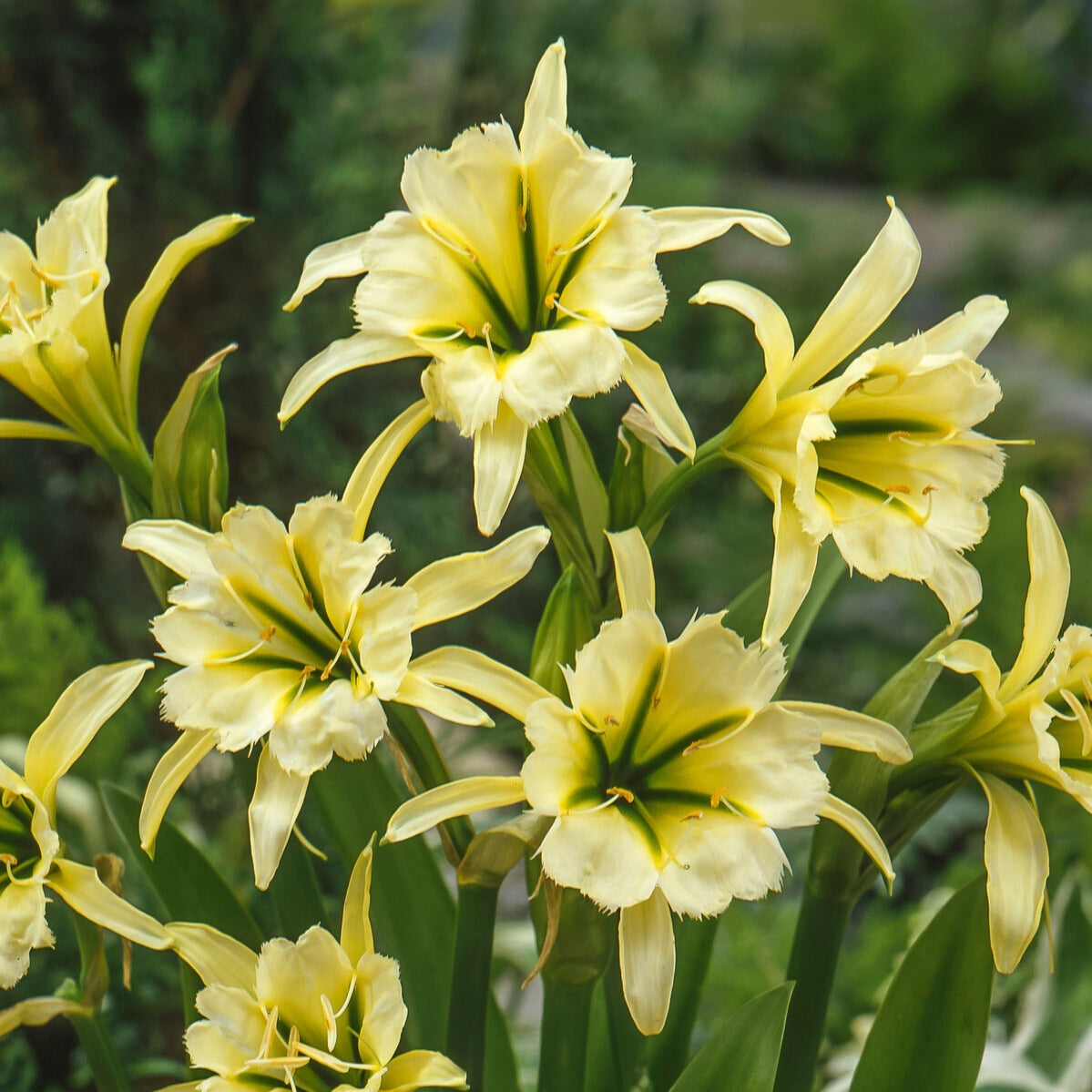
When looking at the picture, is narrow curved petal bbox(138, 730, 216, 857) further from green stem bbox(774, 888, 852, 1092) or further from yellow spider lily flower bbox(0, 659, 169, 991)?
green stem bbox(774, 888, 852, 1092)

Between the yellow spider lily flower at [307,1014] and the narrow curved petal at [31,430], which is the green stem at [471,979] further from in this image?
the narrow curved petal at [31,430]

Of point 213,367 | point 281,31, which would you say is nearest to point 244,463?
point 281,31

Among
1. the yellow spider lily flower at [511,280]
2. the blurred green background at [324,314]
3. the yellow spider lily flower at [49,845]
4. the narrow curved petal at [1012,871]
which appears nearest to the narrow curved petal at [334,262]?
the yellow spider lily flower at [511,280]

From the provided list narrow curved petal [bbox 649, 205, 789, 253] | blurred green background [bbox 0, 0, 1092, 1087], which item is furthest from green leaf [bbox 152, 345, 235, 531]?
blurred green background [bbox 0, 0, 1092, 1087]

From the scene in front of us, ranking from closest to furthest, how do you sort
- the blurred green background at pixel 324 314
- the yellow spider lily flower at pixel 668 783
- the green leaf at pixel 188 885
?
1. the yellow spider lily flower at pixel 668 783
2. the green leaf at pixel 188 885
3. the blurred green background at pixel 324 314

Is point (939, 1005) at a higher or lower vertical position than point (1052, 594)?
lower

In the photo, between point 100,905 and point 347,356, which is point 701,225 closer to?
point 347,356

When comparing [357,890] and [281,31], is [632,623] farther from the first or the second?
[281,31]
